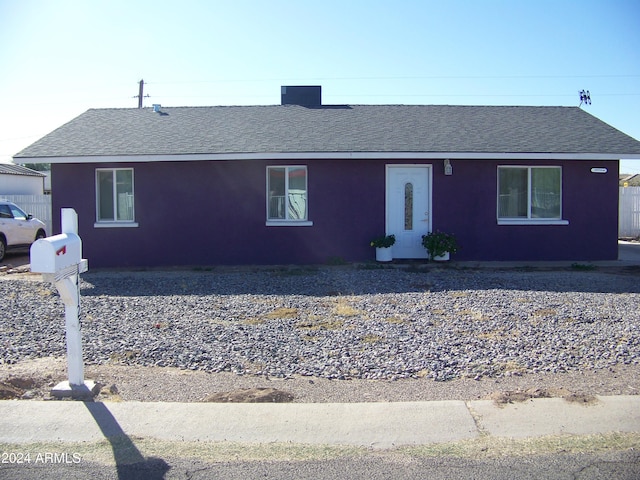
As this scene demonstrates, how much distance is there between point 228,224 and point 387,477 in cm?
1149

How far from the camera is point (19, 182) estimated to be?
30656 millimetres

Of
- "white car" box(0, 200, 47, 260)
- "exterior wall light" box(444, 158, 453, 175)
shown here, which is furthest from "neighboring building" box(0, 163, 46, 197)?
"exterior wall light" box(444, 158, 453, 175)

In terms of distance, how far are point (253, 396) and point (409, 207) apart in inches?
404

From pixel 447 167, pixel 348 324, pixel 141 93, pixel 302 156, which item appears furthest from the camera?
pixel 141 93

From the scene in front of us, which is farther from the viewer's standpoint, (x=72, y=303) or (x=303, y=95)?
(x=303, y=95)

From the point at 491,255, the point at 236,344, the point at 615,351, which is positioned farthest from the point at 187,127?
the point at 615,351

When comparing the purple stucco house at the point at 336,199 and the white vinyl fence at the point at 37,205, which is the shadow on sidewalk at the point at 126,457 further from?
the white vinyl fence at the point at 37,205

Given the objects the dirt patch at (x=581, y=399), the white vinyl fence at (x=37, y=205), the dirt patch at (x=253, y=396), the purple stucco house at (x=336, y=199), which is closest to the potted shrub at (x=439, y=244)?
the purple stucco house at (x=336, y=199)

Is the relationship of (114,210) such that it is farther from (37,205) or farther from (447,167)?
(37,205)

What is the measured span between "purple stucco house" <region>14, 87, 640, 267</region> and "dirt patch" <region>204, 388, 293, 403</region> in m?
9.29

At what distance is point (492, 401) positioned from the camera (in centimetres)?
591

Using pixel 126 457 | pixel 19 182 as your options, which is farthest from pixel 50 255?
pixel 19 182

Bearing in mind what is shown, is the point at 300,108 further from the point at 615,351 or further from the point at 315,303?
the point at 615,351

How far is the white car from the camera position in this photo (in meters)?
18.2
